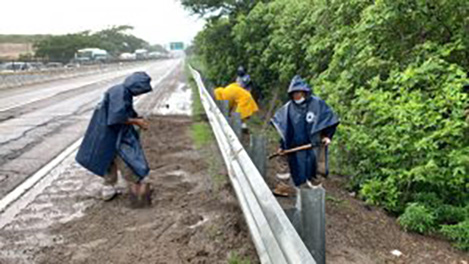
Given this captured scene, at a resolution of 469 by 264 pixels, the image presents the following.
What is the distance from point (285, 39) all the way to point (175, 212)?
7218 mm

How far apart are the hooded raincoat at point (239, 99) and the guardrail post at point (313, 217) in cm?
660

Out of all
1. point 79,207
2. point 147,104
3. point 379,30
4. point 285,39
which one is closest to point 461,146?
point 379,30

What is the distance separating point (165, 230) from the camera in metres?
4.64

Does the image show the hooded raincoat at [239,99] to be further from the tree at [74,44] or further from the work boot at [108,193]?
the tree at [74,44]

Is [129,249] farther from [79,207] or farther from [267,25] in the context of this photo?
[267,25]

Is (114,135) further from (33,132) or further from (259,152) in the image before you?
Answer: (33,132)

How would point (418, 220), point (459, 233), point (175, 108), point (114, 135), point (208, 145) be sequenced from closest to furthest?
point (459, 233) → point (418, 220) → point (114, 135) → point (208, 145) → point (175, 108)

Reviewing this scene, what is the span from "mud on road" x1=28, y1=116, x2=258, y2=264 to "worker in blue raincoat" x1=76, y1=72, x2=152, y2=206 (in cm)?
31

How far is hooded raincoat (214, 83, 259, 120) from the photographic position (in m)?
9.46

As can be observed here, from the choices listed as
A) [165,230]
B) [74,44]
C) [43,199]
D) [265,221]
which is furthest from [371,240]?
[74,44]

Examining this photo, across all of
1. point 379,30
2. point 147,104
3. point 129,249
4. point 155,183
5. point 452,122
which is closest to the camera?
point 129,249

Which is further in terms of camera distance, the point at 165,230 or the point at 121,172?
the point at 121,172

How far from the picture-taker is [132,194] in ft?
18.0

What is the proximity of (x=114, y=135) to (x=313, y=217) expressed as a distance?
3.35 meters
